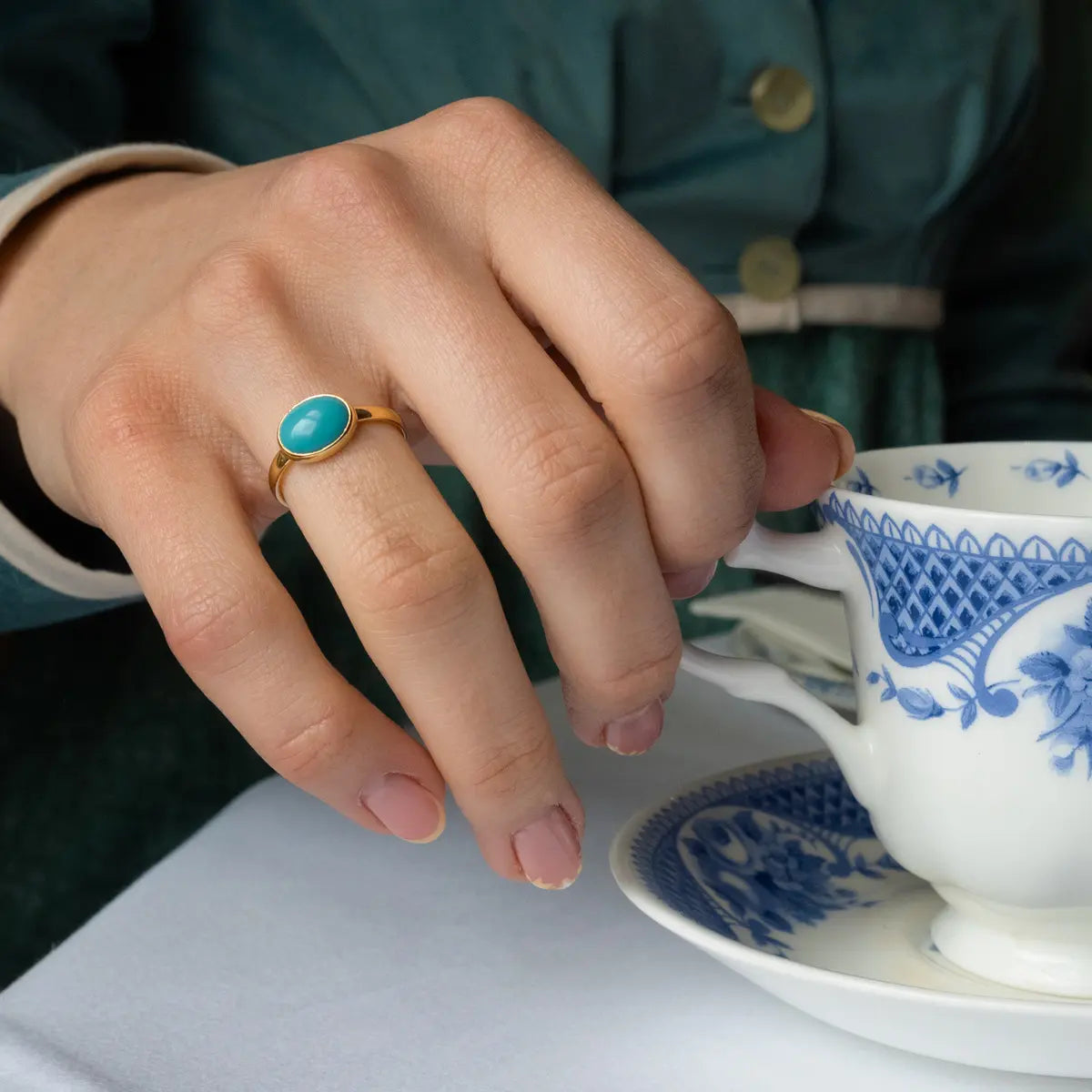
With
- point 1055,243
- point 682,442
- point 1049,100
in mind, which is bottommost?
point 1055,243

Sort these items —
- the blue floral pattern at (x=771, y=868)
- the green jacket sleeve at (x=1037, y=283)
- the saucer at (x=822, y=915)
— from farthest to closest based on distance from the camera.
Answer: the green jacket sleeve at (x=1037, y=283)
the blue floral pattern at (x=771, y=868)
the saucer at (x=822, y=915)

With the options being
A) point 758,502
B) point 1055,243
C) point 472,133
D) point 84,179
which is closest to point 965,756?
point 758,502

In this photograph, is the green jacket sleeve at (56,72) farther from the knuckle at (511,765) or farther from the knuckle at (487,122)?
the knuckle at (511,765)

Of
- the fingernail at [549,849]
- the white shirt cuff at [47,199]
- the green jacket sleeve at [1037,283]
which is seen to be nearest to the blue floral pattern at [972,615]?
the fingernail at [549,849]

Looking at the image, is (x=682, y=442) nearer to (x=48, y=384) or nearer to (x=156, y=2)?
(x=48, y=384)

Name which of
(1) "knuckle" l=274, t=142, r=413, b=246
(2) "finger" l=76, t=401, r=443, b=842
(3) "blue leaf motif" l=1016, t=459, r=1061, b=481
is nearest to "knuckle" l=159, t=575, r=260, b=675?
(2) "finger" l=76, t=401, r=443, b=842

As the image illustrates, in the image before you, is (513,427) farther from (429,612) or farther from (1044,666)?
(1044,666)

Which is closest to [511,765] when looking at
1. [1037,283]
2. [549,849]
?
[549,849]

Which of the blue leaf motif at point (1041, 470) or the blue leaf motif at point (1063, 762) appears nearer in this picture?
the blue leaf motif at point (1063, 762)
